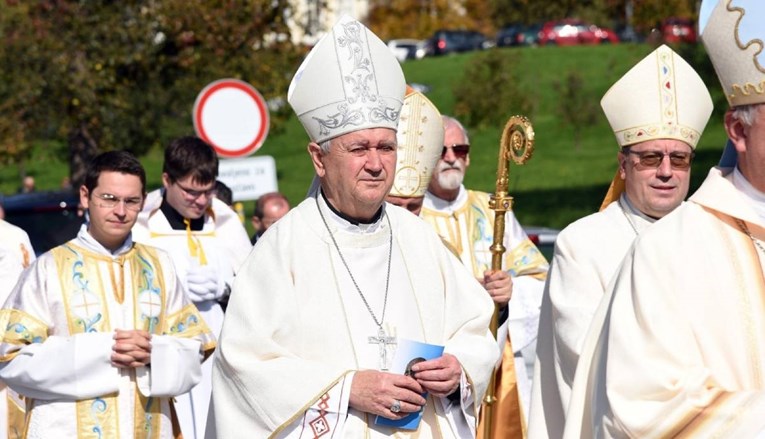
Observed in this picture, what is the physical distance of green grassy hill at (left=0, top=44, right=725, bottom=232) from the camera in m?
27.3

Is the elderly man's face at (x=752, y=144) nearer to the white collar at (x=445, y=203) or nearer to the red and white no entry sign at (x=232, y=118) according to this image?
the white collar at (x=445, y=203)

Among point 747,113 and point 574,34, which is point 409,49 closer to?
point 574,34

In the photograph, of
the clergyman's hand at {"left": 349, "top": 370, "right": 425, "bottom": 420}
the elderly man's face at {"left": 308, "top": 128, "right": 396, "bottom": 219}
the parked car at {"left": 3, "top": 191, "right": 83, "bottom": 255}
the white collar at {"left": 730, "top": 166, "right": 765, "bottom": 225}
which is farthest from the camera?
the parked car at {"left": 3, "top": 191, "right": 83, "bottom": 255}

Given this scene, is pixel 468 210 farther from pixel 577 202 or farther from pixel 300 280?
pixel 577 202

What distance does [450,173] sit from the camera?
812cm

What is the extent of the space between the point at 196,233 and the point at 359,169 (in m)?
3.44

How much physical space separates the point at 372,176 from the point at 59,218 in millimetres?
6920

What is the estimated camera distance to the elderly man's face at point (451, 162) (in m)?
8.05

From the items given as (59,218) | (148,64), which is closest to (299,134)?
(148,64)

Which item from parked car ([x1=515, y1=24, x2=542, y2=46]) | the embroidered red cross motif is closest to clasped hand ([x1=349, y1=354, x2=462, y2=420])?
the embroidered red cross motif

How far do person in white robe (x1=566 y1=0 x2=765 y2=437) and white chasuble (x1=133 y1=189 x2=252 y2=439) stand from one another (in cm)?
448

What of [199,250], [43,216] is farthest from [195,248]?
[43,216]

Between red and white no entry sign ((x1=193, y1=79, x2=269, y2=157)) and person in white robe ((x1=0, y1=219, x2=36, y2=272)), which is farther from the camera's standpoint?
red and white no entry sign ((x1=193, y1=79, x2=269, y2=157))

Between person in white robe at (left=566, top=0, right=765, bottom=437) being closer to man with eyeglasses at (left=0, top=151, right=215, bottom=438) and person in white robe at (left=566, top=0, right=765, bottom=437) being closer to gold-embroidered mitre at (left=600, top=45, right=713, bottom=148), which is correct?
gold-embroidered mitre at (left=600, top=45, right=713, bottom=148)
